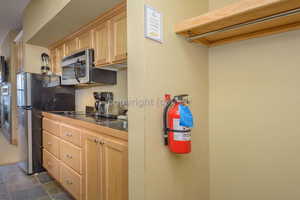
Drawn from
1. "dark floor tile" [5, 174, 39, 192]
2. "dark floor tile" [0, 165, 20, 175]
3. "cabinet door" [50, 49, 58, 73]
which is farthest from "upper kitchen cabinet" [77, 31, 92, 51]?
"dark floor tile" [0, 165, 20, 175]

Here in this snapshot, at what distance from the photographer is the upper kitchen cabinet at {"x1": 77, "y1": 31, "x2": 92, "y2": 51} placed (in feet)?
7.14

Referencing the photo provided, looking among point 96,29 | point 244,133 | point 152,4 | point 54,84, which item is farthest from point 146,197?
point 54,84

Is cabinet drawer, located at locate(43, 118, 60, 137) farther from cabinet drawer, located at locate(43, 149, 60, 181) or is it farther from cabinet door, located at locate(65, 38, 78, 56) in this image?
cabinet door, located at locate(65, 38, 78, 56)

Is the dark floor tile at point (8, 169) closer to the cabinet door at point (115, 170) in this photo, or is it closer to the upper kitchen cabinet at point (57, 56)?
the upper kitchen cabinet at point (57, 56)

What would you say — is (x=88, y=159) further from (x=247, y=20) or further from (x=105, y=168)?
(x=247, y=20)

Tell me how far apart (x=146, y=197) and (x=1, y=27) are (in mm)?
5129

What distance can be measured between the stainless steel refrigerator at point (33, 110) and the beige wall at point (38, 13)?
2.28 ft

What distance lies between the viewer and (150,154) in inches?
40.1

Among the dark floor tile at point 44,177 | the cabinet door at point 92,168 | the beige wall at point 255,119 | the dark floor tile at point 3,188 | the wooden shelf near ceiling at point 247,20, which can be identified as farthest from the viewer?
the dark floor tile at point 44,177

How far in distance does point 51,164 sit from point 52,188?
0.29 metres

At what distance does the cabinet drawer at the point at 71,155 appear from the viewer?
5.51 feet

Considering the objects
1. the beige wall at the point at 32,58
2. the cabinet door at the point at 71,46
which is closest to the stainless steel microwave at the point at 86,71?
the cabinet door at the point at 71,46

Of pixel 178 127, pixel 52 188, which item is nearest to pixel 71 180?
pixel 52 188

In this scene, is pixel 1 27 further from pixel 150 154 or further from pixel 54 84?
pixel 150 154
